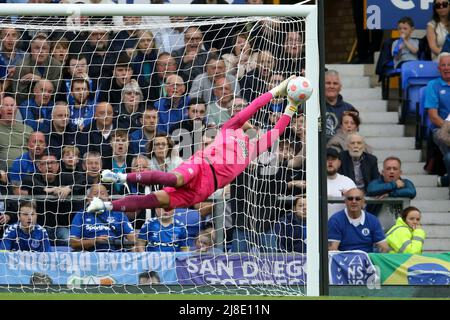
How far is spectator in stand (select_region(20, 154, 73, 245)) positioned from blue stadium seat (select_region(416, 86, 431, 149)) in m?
4.18

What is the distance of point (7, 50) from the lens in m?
12.3

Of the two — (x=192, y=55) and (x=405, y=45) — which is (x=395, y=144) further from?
(x=192, y=55)

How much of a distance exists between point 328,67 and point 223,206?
3651 millimetres

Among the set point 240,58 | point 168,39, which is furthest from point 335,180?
point 168,39

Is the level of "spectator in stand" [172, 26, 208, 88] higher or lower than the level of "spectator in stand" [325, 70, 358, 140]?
higher

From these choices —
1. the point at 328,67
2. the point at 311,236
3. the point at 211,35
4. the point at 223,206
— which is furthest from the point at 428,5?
the point at 311,236

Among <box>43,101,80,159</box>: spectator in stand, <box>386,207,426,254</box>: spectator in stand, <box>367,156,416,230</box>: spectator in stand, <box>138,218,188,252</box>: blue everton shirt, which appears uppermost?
<box>43,101,80,159</box>: spectator in stand

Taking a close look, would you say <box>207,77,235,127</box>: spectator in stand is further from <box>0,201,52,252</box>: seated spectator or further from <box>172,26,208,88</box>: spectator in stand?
<box>0,201,52,252</box>: seated spectator

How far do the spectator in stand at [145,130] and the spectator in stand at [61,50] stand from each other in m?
0.87

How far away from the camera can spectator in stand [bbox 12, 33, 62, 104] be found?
1185cm

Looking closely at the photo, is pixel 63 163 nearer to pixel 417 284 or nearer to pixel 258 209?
pixel 258 209

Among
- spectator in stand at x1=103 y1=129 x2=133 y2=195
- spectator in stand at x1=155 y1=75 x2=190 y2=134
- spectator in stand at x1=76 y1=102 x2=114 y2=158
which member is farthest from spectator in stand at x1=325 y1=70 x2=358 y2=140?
spectator in stand at x1=76 y1=102 x2=114 y2=158

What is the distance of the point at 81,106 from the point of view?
1174cm

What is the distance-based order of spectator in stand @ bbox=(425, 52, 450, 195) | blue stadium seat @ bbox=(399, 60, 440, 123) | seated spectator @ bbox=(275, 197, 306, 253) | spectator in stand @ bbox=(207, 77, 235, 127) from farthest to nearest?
blue stadium seat @ bbox=(399, 60, 440, 123) → spectator in stand @ bbox=(425, 52, 450, 195) → spectator in stand @ bbox=(207, 77, 235, 127) → seated spectator @ bbox=(275, 197, 306, 253)
